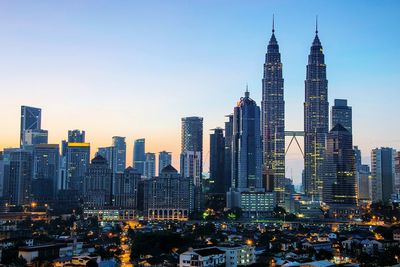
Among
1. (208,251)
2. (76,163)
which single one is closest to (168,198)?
(76,163)

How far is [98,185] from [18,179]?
14.2m

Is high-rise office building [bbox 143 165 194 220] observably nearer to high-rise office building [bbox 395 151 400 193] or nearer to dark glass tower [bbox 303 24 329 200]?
high-rise office building [bbox 395 151 400 193]

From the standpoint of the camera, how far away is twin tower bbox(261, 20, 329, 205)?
102750mm

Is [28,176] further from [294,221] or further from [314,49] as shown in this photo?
[314,49]

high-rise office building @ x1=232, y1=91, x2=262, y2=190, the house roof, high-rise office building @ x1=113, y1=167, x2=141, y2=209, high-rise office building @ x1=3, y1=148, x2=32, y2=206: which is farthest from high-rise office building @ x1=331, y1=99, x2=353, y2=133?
the house roof

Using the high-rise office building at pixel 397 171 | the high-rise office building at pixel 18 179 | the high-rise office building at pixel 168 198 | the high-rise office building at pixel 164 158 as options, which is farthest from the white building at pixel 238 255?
the high-rise office building at pixel 164 158

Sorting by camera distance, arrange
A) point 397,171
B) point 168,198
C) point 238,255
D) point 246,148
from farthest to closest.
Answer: point 246,148 → point 397,171 → point 168,198 → point 238,255

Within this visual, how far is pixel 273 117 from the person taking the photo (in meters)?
108

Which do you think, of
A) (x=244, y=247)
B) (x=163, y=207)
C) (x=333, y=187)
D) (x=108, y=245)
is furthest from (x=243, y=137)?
(x=244, y=247)

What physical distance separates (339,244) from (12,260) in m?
20.5

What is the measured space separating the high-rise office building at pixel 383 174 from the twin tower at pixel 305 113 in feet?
38.6

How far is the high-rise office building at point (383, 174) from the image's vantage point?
89250mm

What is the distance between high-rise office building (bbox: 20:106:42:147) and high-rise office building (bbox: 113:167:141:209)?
39.7 meters

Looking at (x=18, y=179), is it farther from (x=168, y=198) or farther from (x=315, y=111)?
(x=315, y=111)
